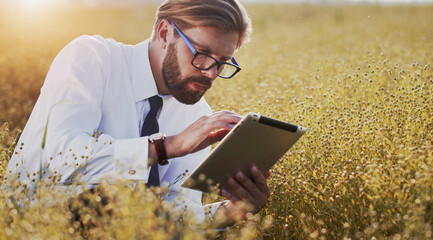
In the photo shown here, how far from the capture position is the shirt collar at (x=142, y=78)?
280 cm

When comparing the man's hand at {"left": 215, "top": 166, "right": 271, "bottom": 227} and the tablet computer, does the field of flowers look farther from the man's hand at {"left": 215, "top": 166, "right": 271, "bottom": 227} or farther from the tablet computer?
the tablet computer

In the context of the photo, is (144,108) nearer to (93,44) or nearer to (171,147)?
(93,44)

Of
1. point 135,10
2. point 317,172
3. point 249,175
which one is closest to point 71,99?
point 249,175

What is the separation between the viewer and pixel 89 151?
2.24 meters

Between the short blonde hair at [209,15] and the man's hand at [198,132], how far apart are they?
0.71m

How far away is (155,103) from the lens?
285 centimetres

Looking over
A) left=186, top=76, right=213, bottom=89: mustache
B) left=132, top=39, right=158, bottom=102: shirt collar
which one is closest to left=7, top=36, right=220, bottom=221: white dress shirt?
left=132, top=39, right=158, bottom=102: shirt collar

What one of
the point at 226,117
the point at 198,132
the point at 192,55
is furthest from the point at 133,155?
the point at 192,55

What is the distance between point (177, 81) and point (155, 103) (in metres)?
0.22

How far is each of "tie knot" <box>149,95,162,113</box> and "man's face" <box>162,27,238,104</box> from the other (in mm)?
149

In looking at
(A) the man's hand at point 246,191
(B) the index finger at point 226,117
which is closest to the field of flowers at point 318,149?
(A) the man's hand at point 246,191

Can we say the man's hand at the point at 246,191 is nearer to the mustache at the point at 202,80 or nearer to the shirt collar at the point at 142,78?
the mustache at the point at 202,80

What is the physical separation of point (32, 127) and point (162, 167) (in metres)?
0.84

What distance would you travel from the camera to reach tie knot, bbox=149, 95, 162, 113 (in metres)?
2.82
